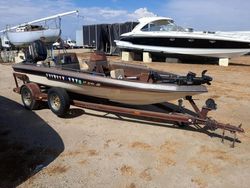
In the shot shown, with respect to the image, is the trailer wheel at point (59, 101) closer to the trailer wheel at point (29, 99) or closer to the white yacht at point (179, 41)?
the trailer wheel at point (29, 99)

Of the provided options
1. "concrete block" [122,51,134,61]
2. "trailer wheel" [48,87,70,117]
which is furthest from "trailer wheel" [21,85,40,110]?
"concrete block" [122,51,134,61]

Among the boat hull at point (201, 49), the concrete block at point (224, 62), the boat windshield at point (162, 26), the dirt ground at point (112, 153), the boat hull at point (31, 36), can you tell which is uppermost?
the boat windshield at point (162, 26)

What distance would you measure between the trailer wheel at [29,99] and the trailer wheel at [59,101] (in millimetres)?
592

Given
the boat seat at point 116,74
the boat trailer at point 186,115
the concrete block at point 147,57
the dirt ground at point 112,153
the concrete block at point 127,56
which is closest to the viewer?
→ the dirt ground at point 112,153

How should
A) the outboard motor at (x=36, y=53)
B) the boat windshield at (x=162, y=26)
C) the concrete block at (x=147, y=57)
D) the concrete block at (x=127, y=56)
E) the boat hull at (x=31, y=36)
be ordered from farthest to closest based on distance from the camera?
the boat hull at (x=31, y=36) → the concrete block at (x=127, y=56) → the concrete block at (x=147, y=57) → the boat windshield at (x=162, y=26) → the outboard motor at (x=36, y=53)

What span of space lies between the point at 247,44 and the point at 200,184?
12.8 meters

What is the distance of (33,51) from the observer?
25.7 feet

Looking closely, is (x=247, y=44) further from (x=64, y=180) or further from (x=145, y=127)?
(x=64, y=180)

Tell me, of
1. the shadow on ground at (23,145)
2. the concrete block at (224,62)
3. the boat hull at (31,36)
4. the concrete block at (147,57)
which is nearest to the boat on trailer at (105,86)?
the shadow on ground at (23,145)

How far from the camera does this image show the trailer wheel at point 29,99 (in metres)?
6.76

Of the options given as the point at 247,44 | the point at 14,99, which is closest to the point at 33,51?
the point at 14,99

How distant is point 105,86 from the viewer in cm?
566

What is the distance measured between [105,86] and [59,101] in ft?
3.83

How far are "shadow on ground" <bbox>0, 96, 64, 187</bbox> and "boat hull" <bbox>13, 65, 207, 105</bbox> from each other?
953 millimetres
